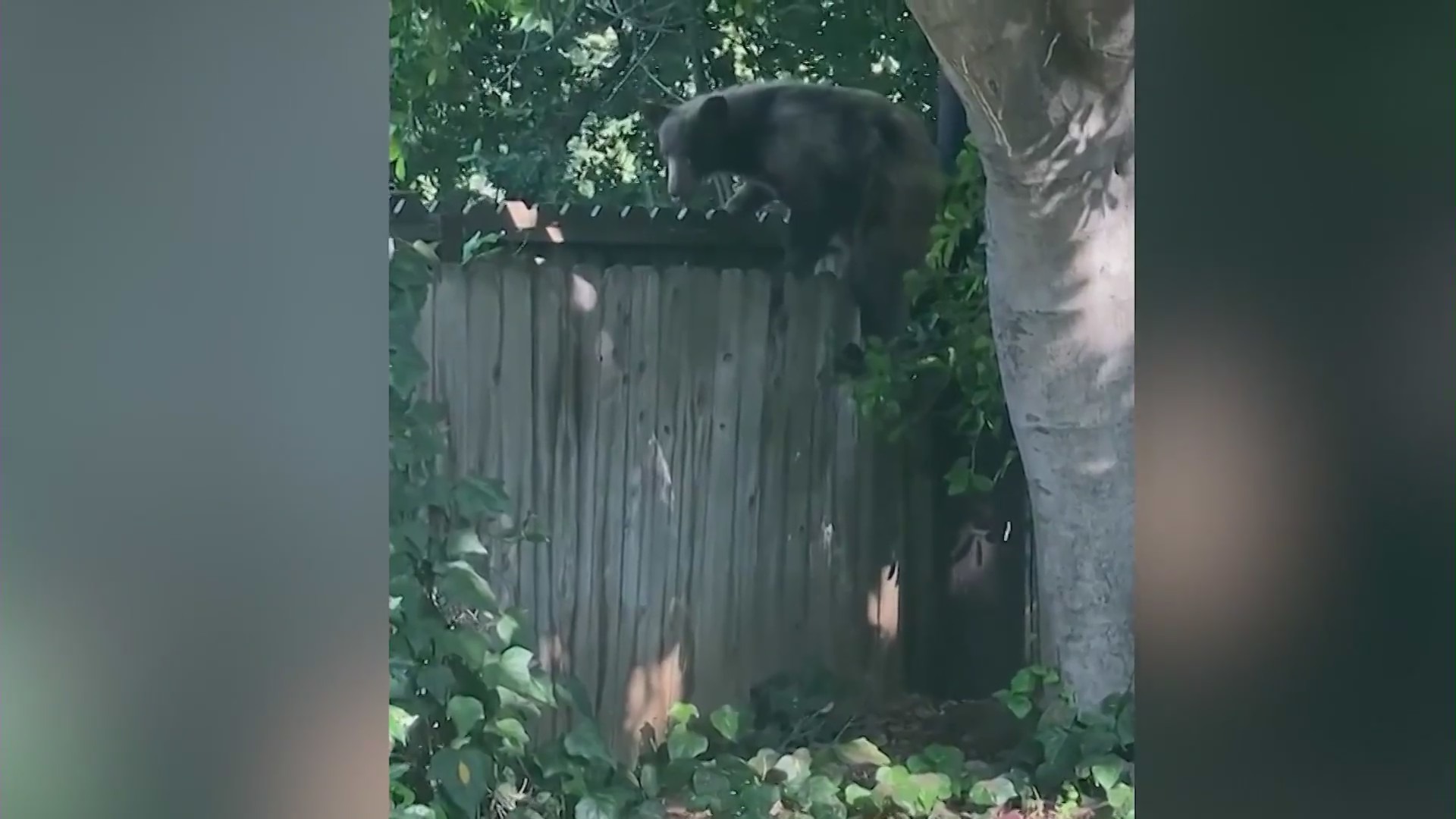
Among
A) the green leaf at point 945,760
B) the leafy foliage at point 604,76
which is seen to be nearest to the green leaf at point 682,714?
the green leaf at point 945,760

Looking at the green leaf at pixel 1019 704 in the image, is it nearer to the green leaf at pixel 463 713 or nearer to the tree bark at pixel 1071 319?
the tree bark at pixel 1071 319

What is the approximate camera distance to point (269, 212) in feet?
2.67

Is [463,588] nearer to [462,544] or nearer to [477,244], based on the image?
[462,544]

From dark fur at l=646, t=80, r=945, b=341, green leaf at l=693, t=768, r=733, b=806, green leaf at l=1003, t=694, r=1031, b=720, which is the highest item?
dark fur at l=646, t=80, r=945, b=341

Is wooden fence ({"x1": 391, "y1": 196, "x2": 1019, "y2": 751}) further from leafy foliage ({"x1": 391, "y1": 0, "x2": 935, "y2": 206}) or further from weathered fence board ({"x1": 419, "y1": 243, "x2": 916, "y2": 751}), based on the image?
leafy foliage ({"x1": 391, "y1": 0, "x2": 935, "y2": 206})

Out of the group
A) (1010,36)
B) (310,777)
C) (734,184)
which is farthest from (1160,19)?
(734,184)

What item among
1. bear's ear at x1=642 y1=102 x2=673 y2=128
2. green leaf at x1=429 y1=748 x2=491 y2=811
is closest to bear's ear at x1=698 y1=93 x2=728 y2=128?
bear's ear at x1=642 y1=102 x2=673 y2=128

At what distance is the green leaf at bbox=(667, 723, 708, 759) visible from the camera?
2744 millimetres

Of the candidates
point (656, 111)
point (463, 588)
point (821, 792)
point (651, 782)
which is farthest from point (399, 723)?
point (656, 111)

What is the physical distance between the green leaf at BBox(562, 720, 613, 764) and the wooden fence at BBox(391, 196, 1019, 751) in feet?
1.76

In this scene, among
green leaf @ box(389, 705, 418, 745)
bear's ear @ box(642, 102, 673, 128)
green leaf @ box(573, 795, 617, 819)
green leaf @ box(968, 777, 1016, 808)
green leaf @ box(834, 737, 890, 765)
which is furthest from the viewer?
bear's ear @ box(642, 102, 673, 128)

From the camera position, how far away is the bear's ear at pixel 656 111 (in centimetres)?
484

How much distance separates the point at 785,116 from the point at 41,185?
3.80m

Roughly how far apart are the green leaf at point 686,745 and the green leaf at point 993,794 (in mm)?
504
